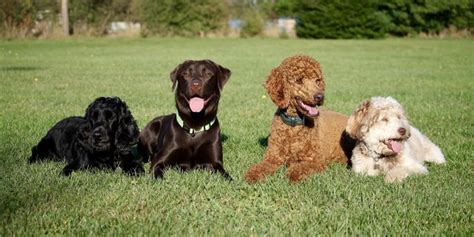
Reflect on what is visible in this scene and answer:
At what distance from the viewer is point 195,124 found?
6328 millimetres

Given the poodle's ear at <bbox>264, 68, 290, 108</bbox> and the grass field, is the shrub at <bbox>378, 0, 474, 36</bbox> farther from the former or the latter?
the poodle's ear at <bbox>264, 68, 290, 108</bbox>

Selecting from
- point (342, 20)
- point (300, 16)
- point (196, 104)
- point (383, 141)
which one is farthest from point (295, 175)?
point (300, 16)

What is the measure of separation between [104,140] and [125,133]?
0.36 m

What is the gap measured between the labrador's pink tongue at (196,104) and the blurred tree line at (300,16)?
146 ft

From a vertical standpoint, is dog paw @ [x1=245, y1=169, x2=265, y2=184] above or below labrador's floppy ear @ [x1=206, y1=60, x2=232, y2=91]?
below

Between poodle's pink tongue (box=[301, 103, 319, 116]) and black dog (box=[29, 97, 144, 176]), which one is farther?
black dog (box=[29, 97, 144, 176])

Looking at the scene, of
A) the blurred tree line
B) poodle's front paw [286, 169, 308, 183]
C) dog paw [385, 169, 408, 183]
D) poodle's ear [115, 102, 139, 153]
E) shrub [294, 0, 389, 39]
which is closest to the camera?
poodle's front paw [286, 169, 308, 183]

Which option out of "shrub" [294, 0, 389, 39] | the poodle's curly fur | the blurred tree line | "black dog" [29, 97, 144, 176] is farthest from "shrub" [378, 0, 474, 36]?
"black dog" [29, 97, 144, 176]

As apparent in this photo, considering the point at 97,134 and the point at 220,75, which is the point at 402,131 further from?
the point at 97,134

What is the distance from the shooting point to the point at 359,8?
5106 centimetres

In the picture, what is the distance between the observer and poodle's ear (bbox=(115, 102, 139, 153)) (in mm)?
6305

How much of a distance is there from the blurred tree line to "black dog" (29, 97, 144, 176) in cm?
4402

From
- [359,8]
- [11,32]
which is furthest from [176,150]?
[359,8]

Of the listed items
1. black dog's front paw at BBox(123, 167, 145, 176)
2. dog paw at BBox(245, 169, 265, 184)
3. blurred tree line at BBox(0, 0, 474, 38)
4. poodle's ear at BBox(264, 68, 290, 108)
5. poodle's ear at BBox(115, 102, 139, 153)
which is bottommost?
blurred tree line at BBox(0, 0, 474, 38)
